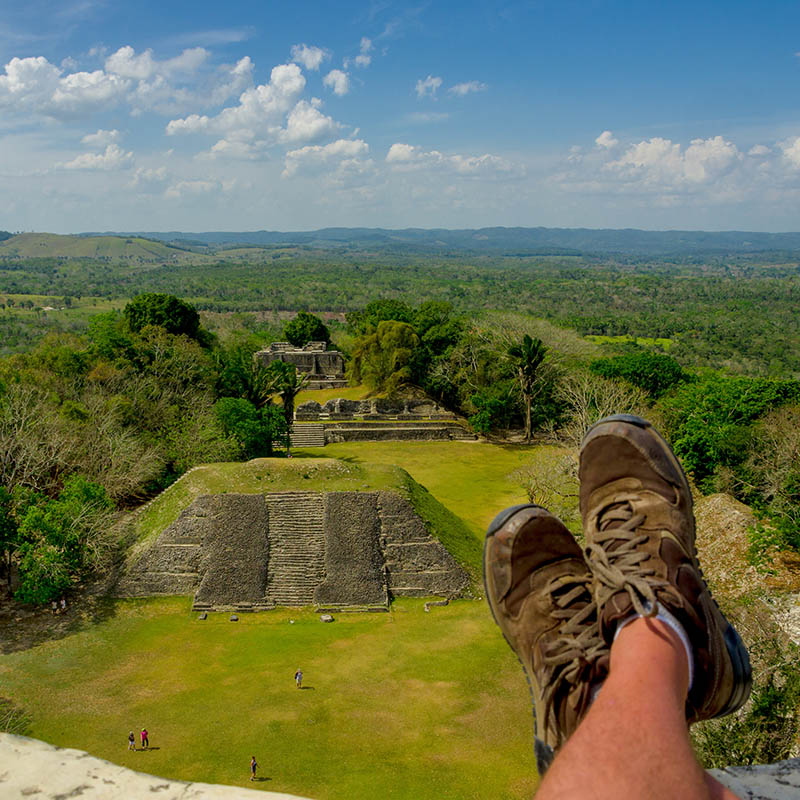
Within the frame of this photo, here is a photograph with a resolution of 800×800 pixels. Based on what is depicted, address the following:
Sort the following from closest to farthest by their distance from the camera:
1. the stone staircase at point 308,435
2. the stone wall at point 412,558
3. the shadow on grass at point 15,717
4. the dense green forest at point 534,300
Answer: the shadow on grass at point 15,717 < the stone wall at point 412,558 < the stone staircase at point 308,435 < the dense green forest at point 534,300

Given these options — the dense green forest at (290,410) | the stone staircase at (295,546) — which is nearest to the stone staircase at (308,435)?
the dense green forest at (290,410)

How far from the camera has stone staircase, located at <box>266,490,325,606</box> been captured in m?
18.3

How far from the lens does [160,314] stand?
41.1 meters

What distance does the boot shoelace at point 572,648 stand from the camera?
2.98 metres

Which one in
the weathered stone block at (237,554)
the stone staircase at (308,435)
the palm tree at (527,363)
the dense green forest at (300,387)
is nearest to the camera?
the weathered stone block at (237,554)

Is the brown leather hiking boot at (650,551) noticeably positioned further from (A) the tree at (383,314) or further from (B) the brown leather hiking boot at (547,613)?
(A) the tree at (383,314)

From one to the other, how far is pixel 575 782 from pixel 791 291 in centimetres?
16744

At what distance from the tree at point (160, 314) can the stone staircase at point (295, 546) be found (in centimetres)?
2424

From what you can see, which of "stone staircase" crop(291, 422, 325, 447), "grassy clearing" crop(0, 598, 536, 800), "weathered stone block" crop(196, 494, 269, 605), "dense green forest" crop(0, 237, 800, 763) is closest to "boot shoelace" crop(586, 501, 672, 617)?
"dense green forest" crop(0, 237, 800, 763)

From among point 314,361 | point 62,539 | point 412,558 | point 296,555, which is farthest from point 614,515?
point 314,361

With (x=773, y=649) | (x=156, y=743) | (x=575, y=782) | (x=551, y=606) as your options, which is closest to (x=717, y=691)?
(x=551, y=606)

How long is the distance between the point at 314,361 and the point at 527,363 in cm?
1932

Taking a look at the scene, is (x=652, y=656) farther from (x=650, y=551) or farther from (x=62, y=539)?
(x=62, y=539)

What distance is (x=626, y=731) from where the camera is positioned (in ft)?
7.11
